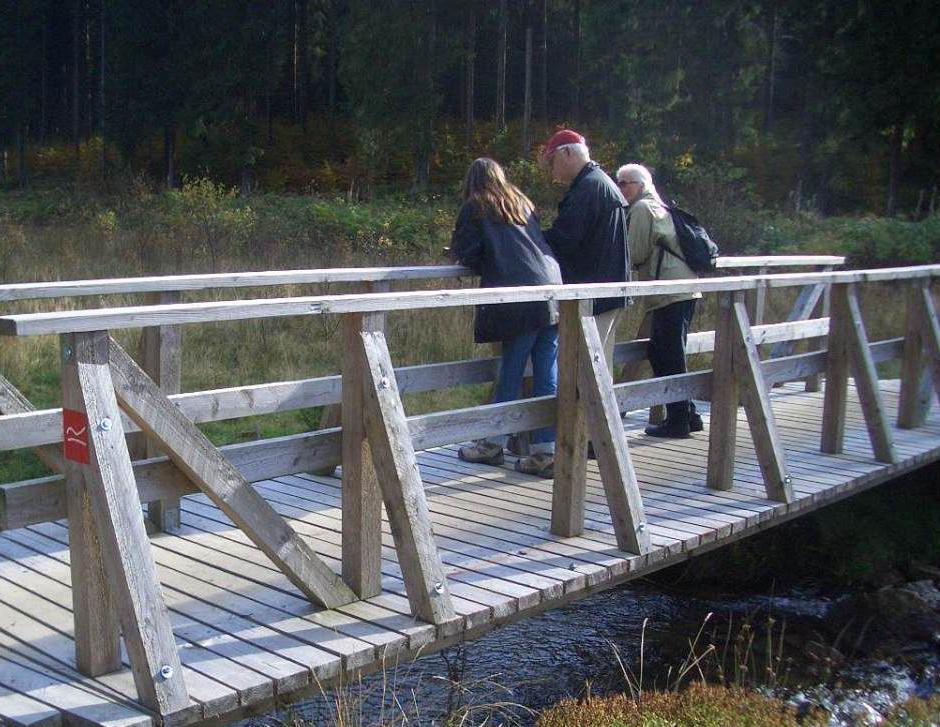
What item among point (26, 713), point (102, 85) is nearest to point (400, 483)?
point (26, 713)

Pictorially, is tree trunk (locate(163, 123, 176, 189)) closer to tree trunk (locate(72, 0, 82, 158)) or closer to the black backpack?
tree trunk (locate(72, 0, 82, 158))

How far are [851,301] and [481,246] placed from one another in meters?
2.46

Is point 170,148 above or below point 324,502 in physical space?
above

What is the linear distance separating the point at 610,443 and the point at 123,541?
233 centimetres

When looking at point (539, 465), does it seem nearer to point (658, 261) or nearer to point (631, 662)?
point (631, 662)

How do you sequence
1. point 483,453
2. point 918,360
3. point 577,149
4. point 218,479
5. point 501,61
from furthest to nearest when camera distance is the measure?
point 501,61, point 918,360, point 483,453, point 577,149, point 218,479

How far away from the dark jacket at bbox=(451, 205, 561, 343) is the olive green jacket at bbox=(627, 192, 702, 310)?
1.02m

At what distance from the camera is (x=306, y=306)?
3.91 metres

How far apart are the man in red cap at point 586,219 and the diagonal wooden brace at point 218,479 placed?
246 cm

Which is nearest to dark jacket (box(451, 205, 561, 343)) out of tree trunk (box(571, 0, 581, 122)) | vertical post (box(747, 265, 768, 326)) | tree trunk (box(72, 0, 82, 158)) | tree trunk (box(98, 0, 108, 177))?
vertical post (box(747, 265, 768, 326))

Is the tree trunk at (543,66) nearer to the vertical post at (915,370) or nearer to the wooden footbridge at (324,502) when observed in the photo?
the vertical post at (915,370)

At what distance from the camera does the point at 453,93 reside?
1796 inches

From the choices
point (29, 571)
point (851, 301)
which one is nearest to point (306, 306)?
point (29, 571)

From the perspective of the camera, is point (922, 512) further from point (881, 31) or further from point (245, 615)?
point (881, 31)
